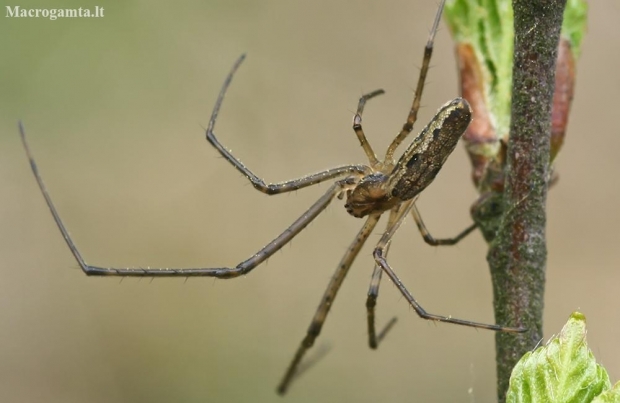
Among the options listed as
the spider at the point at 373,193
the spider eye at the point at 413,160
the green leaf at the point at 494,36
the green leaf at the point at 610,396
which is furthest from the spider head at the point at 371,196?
the green leaf at the point at 610,396

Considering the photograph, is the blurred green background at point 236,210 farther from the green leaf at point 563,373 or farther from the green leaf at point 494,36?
the green leaf at point 563,373

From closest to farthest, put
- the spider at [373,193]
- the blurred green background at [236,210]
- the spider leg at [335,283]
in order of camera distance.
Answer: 1. the spider at [373,193]
2. the spider leg at [335,283]
3. the blurred green background at [236,210]

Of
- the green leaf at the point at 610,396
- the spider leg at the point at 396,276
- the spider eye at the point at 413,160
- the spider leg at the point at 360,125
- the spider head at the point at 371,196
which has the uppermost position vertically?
the spider leg at the point at 360,125

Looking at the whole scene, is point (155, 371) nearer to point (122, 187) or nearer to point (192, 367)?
point (192, 367)

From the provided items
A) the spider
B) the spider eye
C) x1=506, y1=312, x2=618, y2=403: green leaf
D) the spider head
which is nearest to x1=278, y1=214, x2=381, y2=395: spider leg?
the spider

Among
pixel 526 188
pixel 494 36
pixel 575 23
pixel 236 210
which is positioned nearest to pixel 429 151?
pixel 494 36

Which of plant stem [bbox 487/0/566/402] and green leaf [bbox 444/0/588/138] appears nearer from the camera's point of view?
plant stem [bbox 487/0/566/402]

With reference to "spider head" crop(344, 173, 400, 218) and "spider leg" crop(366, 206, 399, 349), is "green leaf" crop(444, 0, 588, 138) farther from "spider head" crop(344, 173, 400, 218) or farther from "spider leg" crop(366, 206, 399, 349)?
"spider leg" crop(366, 206, 399, 349)

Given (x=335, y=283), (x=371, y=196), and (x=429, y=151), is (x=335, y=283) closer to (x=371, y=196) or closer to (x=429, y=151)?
(x=371, y=196)
